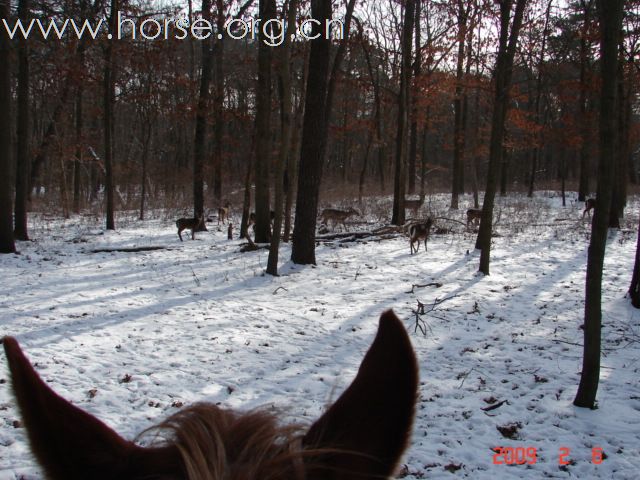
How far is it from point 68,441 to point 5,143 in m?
12.9

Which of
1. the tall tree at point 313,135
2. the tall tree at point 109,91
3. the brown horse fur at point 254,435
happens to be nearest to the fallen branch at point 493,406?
the brown horse fur at point 254,435

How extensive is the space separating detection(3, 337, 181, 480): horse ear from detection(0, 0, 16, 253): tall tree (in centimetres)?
1276

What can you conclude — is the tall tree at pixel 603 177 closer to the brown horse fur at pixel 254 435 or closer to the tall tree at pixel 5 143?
the brown horse fur at pixel 254 435

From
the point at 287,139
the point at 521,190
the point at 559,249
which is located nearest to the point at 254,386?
the point at 287,139

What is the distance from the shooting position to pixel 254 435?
0.80 m

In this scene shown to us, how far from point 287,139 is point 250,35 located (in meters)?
6.95

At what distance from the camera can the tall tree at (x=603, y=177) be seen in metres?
3.79

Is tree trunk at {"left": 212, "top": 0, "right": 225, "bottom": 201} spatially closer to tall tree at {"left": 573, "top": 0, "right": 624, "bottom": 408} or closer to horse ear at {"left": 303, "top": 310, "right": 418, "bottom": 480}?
tall tree at {"left": 573, "top": 0, "right": 624, "bottom": 408}

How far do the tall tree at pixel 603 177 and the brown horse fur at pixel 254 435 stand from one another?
151 inches

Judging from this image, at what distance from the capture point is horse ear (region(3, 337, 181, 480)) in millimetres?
799

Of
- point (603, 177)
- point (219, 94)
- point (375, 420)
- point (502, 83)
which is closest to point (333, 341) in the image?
point (603, 177)

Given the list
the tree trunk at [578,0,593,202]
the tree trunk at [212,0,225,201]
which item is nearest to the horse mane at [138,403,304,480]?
the tree trunk at [578,0,593,202]

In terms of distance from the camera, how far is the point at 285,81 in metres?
8.98

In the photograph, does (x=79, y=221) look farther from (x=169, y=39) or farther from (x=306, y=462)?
(x=306, y=462)
